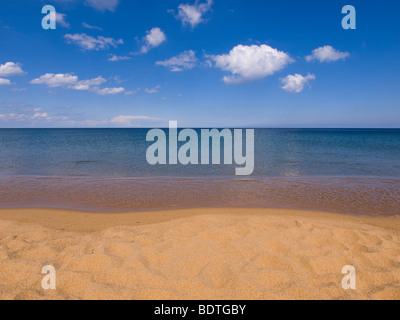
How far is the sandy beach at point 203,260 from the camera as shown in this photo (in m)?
3.08

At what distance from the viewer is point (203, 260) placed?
3.79 meters

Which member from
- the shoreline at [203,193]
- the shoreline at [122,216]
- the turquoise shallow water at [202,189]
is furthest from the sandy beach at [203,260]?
the turquoise shallow water at [202,189]

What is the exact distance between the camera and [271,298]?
2.99 metres

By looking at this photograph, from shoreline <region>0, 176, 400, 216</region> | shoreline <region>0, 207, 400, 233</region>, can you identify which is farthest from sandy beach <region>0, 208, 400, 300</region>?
shoreline <region>0, 176, 400, 216</region>

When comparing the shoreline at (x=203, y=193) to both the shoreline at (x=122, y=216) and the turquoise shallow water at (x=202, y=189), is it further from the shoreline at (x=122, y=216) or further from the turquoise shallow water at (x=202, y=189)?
the shoreline at (x=122, y=216)

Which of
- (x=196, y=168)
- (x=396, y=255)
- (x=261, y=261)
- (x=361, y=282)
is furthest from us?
(x=196, y=168)

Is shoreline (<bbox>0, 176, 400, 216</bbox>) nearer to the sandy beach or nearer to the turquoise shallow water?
the turquoise shallow water

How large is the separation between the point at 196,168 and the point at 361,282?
12.5 meters

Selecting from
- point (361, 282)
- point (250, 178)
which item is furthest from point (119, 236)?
point (250, 178)

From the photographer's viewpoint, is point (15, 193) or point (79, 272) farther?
point (15, 193)

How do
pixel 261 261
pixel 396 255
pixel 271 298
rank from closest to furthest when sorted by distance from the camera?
1. pixel 271 298
2. pixel 261 261
3. pixel 396 255

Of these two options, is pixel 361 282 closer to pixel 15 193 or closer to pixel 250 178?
pixel 250 178

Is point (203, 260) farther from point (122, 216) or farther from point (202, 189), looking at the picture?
point (202, 189)

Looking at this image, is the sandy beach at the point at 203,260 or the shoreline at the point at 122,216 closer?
the sandy beach at the point at 203,260
